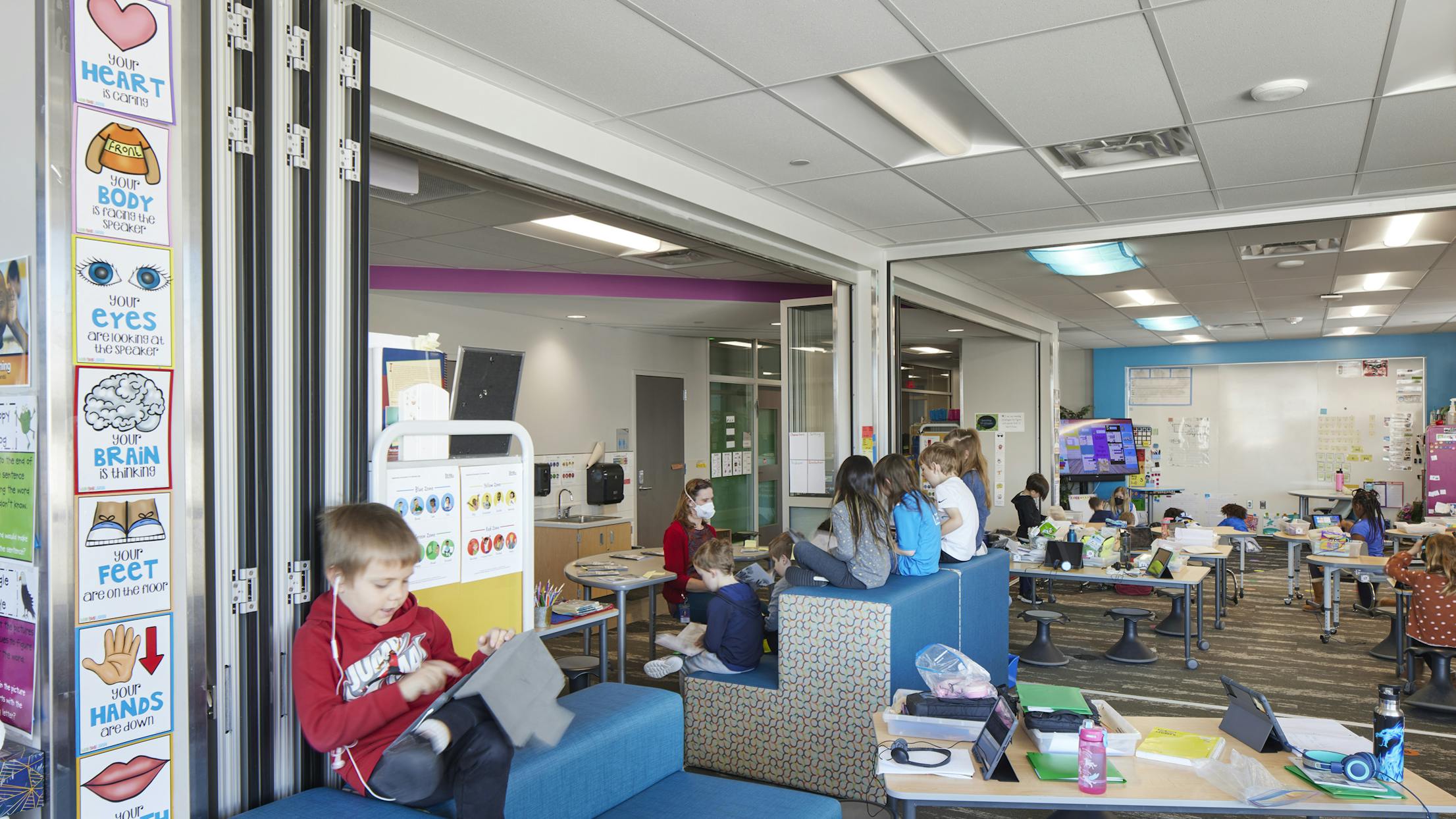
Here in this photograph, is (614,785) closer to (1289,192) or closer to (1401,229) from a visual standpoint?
(1289,192)

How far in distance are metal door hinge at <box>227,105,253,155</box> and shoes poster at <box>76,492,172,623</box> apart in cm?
96

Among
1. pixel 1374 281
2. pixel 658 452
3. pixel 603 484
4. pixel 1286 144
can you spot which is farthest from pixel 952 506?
pixel 1374 281

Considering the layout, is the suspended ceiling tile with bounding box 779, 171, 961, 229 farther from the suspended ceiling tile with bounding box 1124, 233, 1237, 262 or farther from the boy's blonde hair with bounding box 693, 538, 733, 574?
the boy's blonde hair with bounding box 693, 538, 733, 574

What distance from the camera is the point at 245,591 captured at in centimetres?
247

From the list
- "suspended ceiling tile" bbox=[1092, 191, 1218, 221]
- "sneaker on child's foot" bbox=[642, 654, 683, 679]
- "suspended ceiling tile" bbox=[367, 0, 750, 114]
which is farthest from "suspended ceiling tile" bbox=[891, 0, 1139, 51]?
"sneaker on child's foot" bbox=[642, 654, 683, 679]

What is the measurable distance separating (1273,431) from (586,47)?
1400cm

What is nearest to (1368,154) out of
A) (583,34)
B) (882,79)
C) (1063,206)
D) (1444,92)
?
(1444,92)

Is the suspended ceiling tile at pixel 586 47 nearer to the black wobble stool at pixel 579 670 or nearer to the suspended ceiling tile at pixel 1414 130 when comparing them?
the suspended ceiling tile at pixel 1414 130

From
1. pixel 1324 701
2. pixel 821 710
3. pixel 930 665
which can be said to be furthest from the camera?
pixel 1324 701

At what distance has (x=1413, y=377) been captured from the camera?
42.9ft

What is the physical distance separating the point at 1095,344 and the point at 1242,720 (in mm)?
12659

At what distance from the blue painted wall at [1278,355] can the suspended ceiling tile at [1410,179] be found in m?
9.51

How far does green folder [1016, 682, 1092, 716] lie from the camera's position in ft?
9.04

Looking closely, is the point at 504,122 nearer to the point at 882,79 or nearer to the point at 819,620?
the point at 882,79
